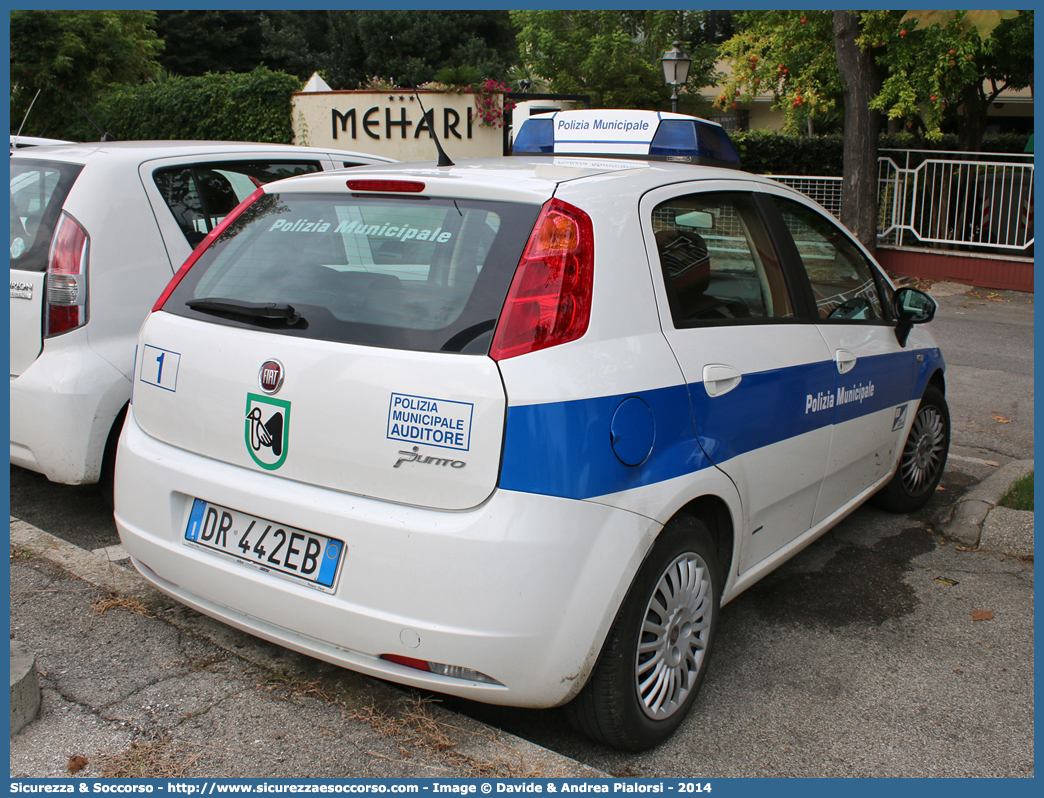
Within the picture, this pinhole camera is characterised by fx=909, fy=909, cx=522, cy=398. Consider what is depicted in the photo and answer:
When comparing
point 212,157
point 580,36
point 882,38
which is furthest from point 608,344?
point 580,36

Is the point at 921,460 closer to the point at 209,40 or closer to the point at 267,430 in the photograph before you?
the point at 267,430

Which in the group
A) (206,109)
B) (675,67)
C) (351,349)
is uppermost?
(675,67)

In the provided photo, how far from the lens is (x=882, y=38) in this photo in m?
12.5

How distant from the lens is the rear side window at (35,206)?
3.77 m

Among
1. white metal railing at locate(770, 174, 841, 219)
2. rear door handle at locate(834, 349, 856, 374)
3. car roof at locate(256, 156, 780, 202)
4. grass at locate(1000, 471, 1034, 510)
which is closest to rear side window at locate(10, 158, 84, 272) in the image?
car roof at locate(256, 156, 780, 202)

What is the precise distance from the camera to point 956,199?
13.3 meters

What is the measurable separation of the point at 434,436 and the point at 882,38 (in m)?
12.6

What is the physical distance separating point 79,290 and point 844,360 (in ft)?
10.0

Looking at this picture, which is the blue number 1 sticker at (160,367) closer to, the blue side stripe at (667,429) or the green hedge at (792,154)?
the blue side stripe at (667,429)

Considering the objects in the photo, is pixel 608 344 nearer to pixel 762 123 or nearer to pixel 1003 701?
pixel 1003 701

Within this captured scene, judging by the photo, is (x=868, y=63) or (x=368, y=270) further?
(x=868, y=63)

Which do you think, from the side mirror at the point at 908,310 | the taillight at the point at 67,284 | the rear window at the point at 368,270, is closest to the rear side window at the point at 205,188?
the taillight at the point at 67,284

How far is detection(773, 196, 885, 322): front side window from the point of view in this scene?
11.4ft

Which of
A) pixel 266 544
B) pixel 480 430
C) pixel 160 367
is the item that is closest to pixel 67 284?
pixel 160 367
